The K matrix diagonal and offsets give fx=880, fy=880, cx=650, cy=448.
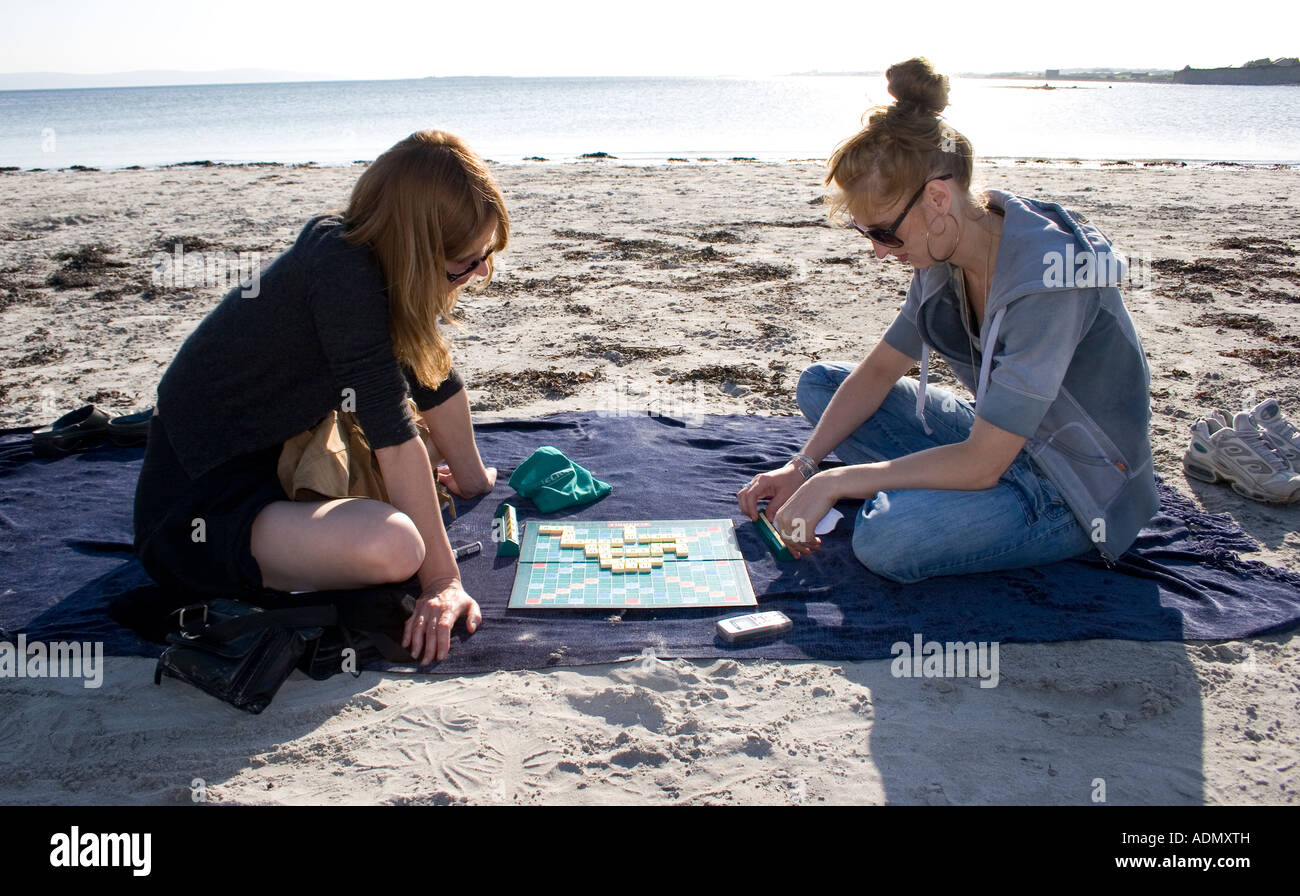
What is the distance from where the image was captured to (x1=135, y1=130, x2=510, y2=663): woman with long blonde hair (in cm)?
255

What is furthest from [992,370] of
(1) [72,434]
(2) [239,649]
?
(1) [72,434]

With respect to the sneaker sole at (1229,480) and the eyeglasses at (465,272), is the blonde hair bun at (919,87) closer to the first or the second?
the eyeglasses at (465,272)

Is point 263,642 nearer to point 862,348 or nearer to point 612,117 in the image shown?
point 862,348

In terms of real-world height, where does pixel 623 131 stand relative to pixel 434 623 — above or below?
above

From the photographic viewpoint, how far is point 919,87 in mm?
2607

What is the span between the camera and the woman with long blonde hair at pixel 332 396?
8.36 ft

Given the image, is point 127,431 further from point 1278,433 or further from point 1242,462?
point 1278,433

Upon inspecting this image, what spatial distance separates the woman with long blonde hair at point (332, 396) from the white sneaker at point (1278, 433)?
130 inches

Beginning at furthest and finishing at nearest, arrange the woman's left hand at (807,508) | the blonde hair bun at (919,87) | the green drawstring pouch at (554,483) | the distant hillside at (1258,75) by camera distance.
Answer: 1. the distant hillside at (1258,75)
2. the green drawstring pouch at (554,483)
3. the woman's left hand at (807,508)
4. the blonde hair bun at (919,87)

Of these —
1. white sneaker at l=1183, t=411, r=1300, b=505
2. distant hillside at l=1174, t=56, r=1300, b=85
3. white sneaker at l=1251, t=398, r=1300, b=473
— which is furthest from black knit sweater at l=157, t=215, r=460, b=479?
distant hillside at l=1174, t=56, r=1300, b=85

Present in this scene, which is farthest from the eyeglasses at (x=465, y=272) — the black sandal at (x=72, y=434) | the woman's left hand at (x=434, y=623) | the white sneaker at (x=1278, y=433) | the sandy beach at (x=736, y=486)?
the white sneaker at (x=1278, y=433)

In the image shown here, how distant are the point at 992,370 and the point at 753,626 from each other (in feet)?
3.71

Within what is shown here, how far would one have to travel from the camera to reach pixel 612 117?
34.9 metres

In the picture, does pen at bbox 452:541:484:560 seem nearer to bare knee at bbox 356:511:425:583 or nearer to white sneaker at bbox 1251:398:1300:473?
bare knee at bbox 356:511:425:583
